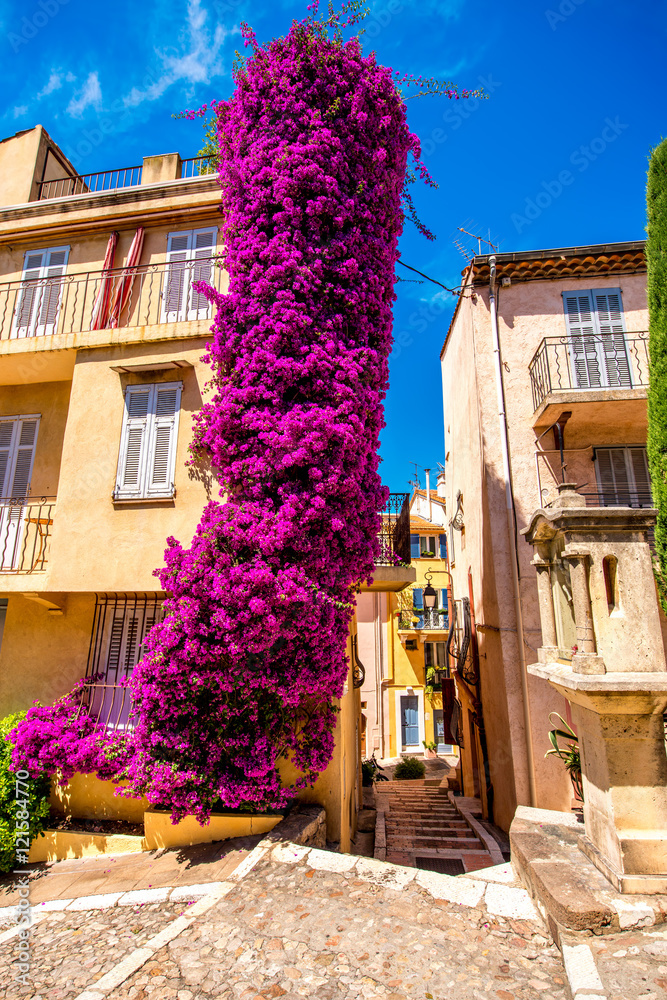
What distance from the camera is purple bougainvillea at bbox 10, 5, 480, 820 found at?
636 centimetres

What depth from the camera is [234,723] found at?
6551 millimetres

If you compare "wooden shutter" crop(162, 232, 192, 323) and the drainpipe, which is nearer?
"wooden shutter" crop(162, 232, 192, 323)

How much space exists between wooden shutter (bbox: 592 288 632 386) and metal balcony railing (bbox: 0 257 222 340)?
8.02 m

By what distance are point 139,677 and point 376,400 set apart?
4546 millimetres

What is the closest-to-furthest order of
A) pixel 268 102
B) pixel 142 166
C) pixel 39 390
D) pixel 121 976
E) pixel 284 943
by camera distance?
pixel 121 976
pixel 284 943
pixel 268 102
pixel 39 390
pixel 142 166

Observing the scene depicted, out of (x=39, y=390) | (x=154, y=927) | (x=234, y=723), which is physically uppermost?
(x=39, y=390)

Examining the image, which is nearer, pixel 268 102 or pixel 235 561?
pixel 235 561

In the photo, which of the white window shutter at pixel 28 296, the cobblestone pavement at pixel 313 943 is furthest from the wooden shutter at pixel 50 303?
the cobblestone pavement at pixel 313 943

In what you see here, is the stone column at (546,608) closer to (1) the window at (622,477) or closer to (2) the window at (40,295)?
(1) the window at (622,477)

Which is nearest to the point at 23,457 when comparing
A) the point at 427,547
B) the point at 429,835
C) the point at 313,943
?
the point at 313,943

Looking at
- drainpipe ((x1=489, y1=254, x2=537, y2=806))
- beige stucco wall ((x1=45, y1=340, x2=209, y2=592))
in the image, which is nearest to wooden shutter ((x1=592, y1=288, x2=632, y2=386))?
drainpipe ((x1=489, y1=254, x2=537, y2=806))

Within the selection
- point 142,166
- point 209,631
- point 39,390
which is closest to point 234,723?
point 209,631

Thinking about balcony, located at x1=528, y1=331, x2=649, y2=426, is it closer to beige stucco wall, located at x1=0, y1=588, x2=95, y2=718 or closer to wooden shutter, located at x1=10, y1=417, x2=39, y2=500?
beige stucco wall, located at x1=0, y1=588, x2=95, y2=718

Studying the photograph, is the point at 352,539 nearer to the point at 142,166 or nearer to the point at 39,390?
the point at 39,390
